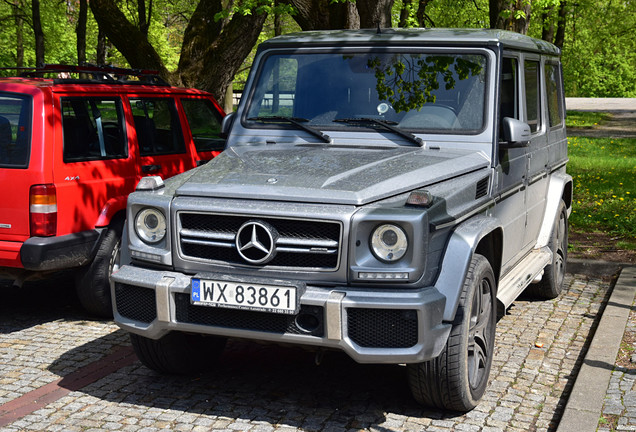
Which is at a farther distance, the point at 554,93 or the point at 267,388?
the point at 554,93

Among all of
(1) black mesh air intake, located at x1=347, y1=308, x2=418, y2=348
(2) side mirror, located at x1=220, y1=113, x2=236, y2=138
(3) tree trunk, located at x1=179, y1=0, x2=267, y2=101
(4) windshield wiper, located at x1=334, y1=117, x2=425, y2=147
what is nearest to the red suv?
(2) side mirror, located at x1=220, y1=113, x2=236, y2=138

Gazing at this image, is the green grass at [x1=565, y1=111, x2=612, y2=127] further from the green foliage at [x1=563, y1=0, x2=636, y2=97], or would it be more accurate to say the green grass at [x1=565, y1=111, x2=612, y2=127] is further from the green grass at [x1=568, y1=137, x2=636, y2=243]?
the green grass at [x1=568, y1=137, x2=636, y2=243]

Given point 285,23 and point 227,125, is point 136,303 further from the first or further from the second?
point 285,23

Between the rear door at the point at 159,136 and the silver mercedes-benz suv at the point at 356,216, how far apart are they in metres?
1.75

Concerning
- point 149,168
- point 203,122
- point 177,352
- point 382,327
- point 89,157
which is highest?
point 203,122

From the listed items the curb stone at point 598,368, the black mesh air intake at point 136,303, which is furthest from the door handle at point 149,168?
the curb stone at point 598,368

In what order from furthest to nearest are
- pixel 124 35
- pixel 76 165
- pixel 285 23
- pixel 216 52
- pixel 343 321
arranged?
pixel 285 23, pixel 216 52, pixel 124 35, pixel 76 165, pixel 343 321

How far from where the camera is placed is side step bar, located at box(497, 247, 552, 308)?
5.63 m

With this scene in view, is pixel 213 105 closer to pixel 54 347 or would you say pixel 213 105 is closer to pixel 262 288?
pixel 54 347

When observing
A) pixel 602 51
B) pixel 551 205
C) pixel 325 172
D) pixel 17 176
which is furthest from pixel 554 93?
pixel 602 51

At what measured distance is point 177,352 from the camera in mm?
5387

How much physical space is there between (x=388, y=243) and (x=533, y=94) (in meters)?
3.03

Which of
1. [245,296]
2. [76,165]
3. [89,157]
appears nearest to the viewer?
[245,296]

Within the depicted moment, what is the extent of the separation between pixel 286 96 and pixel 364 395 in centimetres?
215
